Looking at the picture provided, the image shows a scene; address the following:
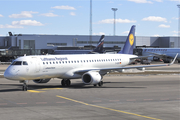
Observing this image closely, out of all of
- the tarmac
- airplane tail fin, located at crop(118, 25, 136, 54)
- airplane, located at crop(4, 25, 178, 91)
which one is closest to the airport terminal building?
airplane tail fin, located at crop(118, 25, 136, 54)

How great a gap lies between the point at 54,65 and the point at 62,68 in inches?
47.5

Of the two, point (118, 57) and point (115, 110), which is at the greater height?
point (118, 57)

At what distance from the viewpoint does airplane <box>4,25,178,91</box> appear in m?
30.9

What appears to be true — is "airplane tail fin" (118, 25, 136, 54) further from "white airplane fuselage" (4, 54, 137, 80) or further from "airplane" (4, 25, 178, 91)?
"white airplane fuselage" (4, 54, 137, 80)

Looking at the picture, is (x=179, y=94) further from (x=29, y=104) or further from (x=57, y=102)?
(x=29, y=104)

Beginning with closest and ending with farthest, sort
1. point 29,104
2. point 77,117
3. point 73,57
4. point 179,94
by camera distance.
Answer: point 77,117 → point 29,104 → point 179,94 → point 73,57

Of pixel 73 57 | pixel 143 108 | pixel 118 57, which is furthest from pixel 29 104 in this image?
pixel 118 57

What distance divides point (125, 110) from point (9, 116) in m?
7.90

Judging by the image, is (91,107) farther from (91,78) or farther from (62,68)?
(62,68)

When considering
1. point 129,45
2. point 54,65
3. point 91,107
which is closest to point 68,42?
point 129,45

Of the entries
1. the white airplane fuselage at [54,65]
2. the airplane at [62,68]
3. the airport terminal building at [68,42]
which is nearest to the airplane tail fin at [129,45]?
the airplane at [62,68]

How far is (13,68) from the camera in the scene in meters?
30.4

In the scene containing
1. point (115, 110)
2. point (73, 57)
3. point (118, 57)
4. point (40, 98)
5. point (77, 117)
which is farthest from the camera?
point (118, 57)

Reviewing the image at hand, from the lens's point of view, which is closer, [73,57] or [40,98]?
[40,98]
